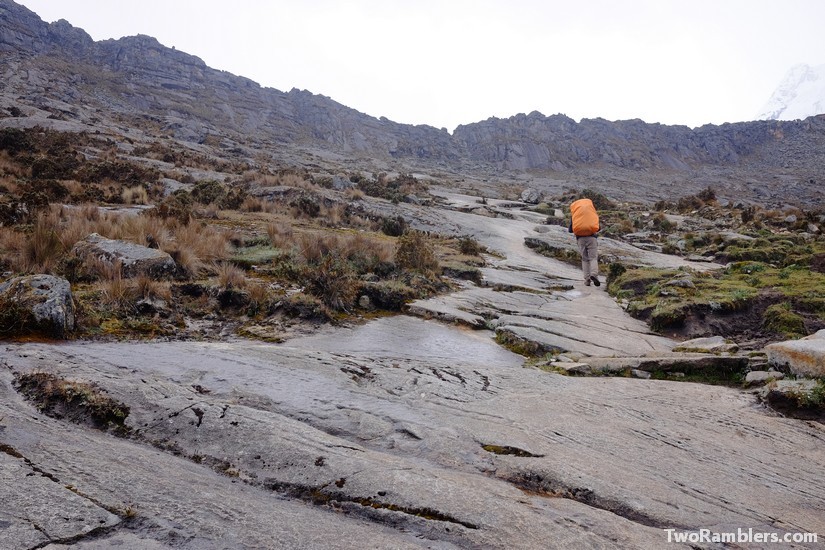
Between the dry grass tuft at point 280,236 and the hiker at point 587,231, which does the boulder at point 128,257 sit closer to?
the dry grass tuft at point 280,236

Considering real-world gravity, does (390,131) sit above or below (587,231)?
above

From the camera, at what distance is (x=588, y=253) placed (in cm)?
1325

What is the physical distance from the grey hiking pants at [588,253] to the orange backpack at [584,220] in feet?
0.81

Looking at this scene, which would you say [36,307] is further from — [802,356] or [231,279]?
[802,356]

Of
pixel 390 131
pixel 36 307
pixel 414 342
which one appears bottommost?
pixel 414 342

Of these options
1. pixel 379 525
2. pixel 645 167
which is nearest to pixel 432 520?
pixel 379 525

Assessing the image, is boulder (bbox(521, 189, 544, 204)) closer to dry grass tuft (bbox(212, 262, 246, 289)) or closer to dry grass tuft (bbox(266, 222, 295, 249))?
dry grass tuft (bbox(266, 222, 295, 249))

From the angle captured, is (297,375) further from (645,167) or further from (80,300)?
(645,167)

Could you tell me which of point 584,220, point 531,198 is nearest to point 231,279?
point 584,220

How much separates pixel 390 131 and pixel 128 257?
10120 centimetres

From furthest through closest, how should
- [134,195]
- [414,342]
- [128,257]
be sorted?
[134,195] → [128,257] → [414,342]

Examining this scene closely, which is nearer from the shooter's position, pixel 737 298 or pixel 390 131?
pixel 737 298

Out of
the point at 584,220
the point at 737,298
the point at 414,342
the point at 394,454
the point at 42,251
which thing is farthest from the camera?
the point at 584,220

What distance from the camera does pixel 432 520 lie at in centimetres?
273
